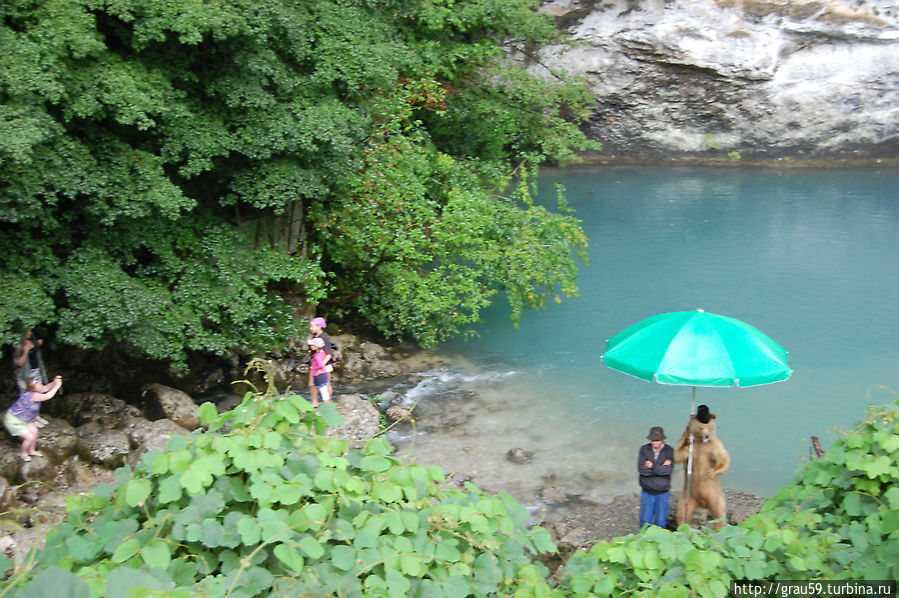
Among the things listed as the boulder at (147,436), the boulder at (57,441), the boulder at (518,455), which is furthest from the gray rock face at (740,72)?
the boulder at (57,441)

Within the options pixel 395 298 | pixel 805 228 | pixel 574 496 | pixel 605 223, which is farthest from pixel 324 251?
pixel 805 228

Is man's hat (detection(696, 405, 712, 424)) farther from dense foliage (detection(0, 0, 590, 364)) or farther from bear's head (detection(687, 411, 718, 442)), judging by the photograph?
dense foliage (detection(0, 0, 590, 364))

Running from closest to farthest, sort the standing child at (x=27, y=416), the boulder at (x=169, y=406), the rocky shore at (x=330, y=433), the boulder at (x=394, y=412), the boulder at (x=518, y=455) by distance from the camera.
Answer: the rocky shore at (x=330, y=433) < the standing child at (x=27, y=416) < the boulder at (x=518, y=455) < the boulder at (x=169, y=406) < the boulder at (x=394, y=412)

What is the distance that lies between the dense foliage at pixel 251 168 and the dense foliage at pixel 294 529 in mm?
4531

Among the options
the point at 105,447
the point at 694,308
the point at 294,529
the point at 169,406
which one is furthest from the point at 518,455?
the point at 294,529

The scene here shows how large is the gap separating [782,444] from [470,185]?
17.5 feet

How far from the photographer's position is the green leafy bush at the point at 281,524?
2.46 m

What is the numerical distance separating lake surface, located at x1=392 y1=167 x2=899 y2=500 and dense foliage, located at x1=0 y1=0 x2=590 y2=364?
1.50 metres

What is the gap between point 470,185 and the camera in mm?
11062

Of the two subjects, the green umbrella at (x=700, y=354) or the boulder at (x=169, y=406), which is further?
the boulder at (x=169, y=406)

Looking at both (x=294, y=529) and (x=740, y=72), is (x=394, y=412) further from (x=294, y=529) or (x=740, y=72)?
(x=740, y=72)

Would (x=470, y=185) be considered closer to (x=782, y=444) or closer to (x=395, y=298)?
(x=395, y=298)

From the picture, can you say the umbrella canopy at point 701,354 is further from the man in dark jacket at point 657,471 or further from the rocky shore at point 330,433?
the rocky shore at point 330,433

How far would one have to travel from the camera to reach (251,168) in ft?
28.2
